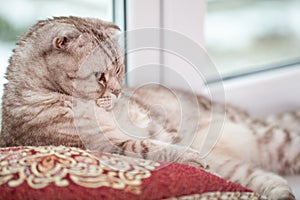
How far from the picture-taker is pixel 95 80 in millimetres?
1424

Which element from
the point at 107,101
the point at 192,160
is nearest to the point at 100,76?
the point at 107,101

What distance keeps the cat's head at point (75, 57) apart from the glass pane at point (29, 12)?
17cm

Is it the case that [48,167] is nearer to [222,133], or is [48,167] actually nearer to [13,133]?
[13,133]

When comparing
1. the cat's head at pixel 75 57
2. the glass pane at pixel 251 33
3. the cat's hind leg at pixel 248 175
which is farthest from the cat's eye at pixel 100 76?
the glass pane at pixel 251 33

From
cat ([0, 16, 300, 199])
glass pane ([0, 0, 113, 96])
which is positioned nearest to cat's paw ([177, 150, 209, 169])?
cat ([0, 16, 300, 199])

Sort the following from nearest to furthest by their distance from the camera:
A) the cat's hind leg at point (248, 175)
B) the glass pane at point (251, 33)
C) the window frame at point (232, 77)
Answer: the cat's hind leg at point (248, 175), the window frame at point (232, 77), the glass pane at point (251, 33)

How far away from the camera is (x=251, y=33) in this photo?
7.32ft

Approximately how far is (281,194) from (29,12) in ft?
2.74

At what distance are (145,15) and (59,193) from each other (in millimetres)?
759

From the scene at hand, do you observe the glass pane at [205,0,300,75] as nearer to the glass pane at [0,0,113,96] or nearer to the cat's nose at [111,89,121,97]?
the glass pane at [0,0,113,96]

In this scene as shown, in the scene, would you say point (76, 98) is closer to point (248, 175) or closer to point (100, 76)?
point (100, 76)

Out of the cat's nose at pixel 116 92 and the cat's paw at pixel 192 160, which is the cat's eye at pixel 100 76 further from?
the cat's paw at pixel 192 160

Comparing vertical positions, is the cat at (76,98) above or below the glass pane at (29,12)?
below

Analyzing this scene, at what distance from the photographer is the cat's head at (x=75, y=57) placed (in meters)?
1.40
